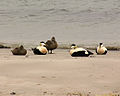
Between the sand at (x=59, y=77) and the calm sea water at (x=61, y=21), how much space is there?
901 cm

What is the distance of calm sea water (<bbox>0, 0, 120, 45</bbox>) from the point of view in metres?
20.2

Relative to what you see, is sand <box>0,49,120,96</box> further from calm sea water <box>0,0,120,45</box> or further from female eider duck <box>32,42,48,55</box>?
calm sea water <box>0,0,120,45</box>

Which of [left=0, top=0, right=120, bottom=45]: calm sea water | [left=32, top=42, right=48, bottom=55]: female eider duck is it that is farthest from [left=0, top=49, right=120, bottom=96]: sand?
[left=0, top=0, right=120, bottom=45]: calm sea water

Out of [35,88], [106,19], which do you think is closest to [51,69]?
[35,88]

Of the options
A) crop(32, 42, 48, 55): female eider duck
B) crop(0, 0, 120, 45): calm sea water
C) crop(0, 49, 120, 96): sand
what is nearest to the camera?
crop(0, 49, 120, 96): sand

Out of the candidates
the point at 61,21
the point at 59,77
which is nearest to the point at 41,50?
the point at 59,77

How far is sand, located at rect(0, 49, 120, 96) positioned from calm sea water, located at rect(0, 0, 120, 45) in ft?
29.6

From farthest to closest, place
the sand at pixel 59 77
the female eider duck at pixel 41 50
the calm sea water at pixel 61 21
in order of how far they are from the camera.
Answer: the calm sea water at pixel 61 21 → the female eider duck at pixel 41 50 → the sand at pixel 59 77

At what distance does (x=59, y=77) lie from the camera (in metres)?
7.80

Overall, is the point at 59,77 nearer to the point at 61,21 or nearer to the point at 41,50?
the point at 41,50

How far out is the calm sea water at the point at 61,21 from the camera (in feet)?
66.4

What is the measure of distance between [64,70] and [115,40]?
10.2 m

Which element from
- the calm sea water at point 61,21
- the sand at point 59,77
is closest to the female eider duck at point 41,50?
the sand at point 59,77

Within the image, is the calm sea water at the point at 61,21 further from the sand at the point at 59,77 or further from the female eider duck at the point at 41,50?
the sand at the point at 59,77
